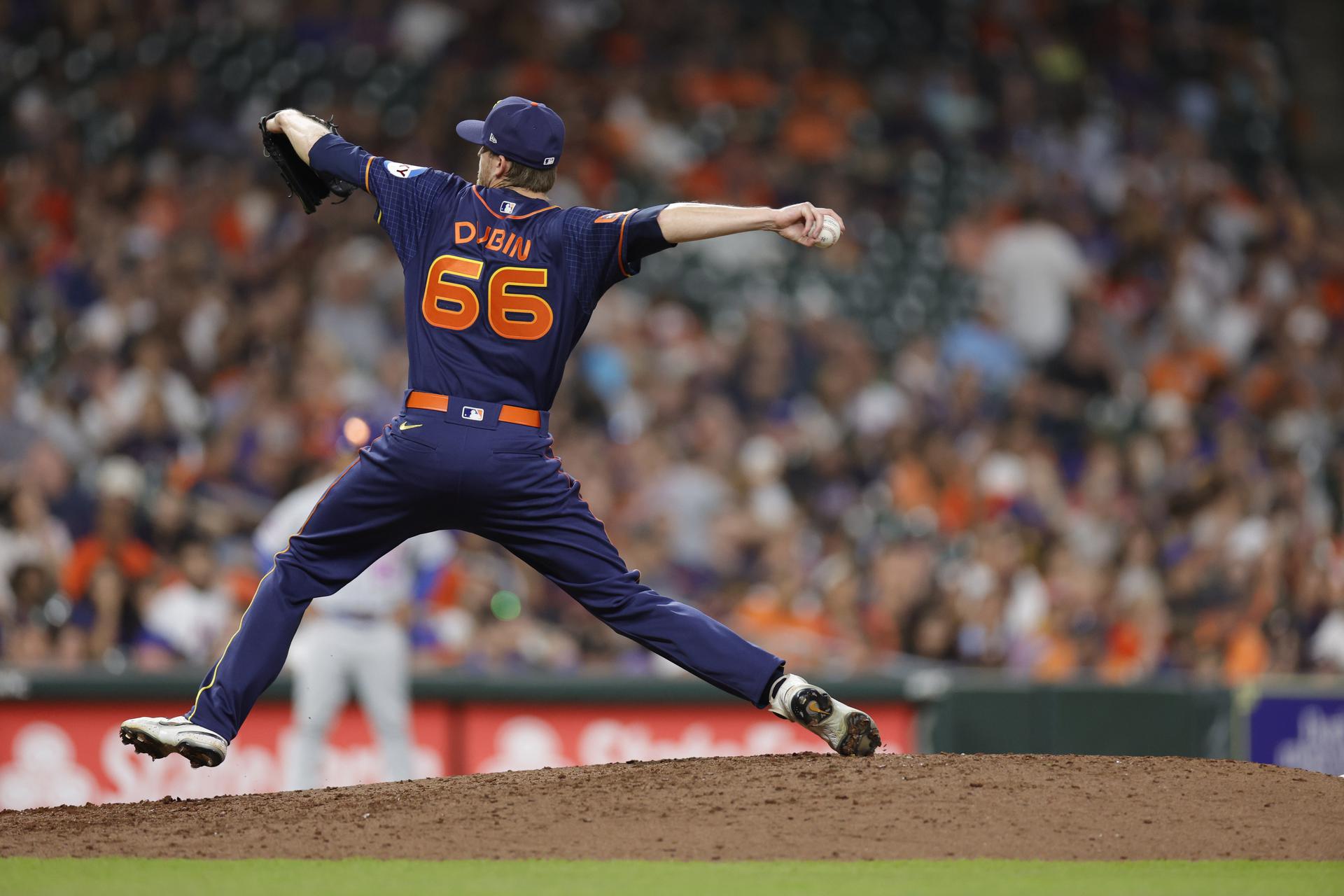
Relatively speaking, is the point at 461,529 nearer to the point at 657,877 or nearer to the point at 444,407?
the point at 444,407

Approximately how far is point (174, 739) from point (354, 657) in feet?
12.5

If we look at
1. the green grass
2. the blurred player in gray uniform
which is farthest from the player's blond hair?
the blurred player in gray uniform

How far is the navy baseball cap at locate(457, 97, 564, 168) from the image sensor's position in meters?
5.19

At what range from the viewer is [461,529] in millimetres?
5215

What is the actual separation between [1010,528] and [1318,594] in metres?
2.09

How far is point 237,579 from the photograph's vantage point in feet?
32.1

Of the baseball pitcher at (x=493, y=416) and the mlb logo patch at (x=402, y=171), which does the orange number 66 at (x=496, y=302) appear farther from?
the mlb logo patch at (x=402, y=171)

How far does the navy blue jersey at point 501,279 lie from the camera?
16.7 feet

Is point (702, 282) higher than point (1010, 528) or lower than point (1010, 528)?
higher

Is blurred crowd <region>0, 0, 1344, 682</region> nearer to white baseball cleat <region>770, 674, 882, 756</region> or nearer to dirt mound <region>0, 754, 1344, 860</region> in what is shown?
dirt mound <region>0, 754, 1344, 860</region>

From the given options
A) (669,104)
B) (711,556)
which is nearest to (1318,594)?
(711,556)

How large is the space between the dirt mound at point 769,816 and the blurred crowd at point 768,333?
12.2ft

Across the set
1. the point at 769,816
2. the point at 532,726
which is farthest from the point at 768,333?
the point at 769,816

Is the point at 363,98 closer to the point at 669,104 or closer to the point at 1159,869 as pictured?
the point at 669,104
